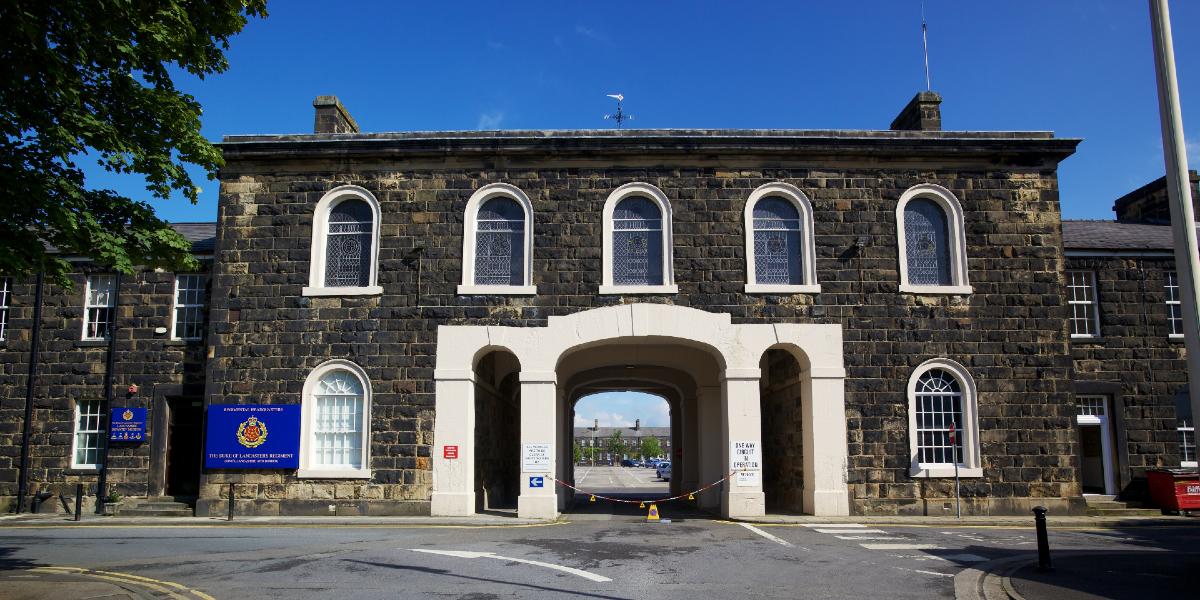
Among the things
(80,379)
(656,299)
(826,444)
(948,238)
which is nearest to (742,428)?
(826,444)

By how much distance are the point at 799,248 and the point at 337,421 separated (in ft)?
34.1

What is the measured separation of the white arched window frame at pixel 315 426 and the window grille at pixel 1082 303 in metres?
Answer: 16.3

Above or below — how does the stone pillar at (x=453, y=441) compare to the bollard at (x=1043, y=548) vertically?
above

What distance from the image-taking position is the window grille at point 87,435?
2005 cm

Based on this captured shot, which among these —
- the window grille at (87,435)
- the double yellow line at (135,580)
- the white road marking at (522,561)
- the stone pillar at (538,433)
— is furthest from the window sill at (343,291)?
the double yellow line at (135,580)

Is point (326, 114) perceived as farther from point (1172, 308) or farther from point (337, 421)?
point (1172, 308)

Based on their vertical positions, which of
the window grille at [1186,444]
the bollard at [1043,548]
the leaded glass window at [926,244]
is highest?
the leaded glass window at [926,244]

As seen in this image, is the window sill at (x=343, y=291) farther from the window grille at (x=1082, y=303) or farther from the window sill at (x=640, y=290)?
the window grille at (x=1082, y=303)

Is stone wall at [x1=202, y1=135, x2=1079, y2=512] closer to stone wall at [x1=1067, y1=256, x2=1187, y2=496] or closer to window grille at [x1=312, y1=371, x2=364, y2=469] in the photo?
window grille at [x1=312, y1=371, x2=364, y2=469]

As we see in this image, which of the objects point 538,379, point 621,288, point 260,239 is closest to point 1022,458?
point 621,288

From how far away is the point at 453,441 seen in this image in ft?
57.6

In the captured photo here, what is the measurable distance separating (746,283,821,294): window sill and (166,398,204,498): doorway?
42.5ft

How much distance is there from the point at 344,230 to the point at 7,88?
9616 mm

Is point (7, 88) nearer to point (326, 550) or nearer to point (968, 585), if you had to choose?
point (326, 550)
